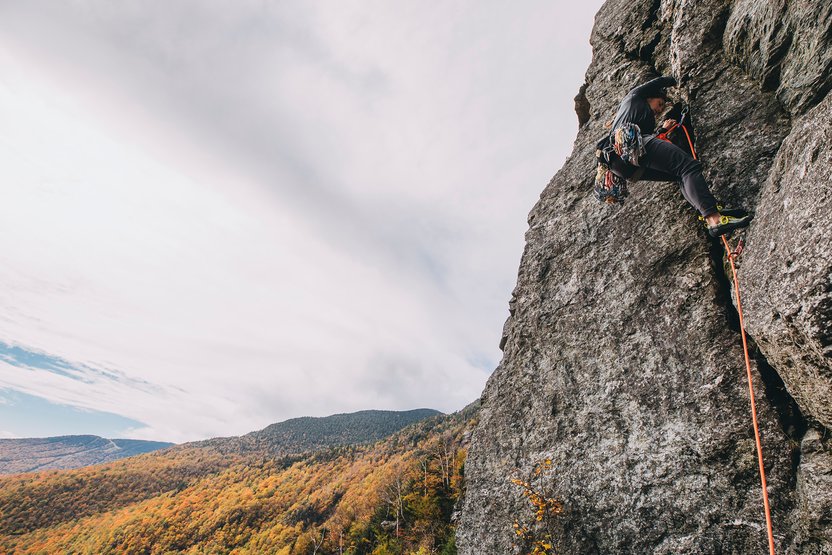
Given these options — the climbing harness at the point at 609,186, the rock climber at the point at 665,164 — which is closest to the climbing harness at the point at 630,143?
the rock climber at the point at 665,164

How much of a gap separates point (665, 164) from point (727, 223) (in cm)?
119

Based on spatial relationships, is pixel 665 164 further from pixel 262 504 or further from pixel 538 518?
pixel 262 504

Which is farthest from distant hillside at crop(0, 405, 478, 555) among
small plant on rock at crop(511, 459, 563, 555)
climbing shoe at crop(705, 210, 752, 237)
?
climbing shoe at crop(705, 210, 752, 237)

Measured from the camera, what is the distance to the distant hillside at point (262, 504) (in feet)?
205

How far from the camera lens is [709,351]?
4.95m

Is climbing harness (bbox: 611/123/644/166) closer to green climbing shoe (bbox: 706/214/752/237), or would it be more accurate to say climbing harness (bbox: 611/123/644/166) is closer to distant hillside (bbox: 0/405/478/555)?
green climbing shoe (bbox: 706/214/752/237)

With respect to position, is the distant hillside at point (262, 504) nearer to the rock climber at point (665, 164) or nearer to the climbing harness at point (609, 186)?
the climbing harness at point (609, 186)

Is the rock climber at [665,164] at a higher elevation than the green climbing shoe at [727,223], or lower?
higher

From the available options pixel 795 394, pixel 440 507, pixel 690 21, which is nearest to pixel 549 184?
pixel 690 21

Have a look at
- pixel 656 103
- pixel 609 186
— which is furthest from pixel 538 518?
pixel 656 103

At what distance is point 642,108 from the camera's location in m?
5.93

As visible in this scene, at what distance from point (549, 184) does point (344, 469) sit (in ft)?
458

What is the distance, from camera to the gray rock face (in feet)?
12.3

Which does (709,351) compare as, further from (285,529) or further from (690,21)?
(285,529)
